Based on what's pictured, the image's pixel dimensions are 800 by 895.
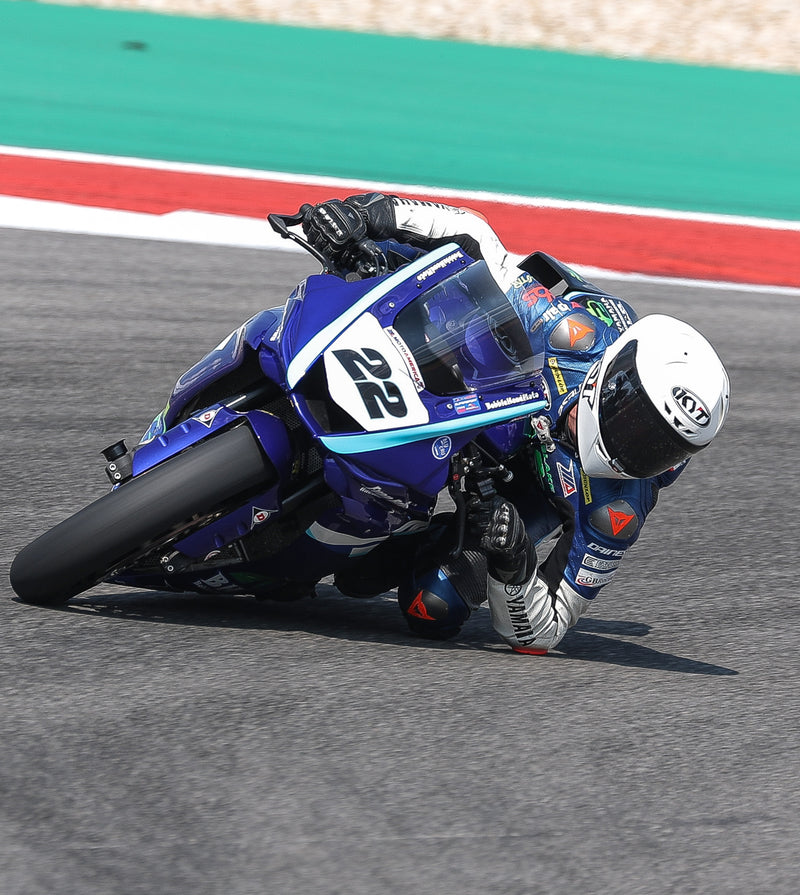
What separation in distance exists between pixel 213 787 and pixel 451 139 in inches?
373

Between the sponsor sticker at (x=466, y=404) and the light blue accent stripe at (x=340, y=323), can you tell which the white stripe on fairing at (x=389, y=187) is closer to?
Answer: the light blue accent stripe at (x=340, y=323)

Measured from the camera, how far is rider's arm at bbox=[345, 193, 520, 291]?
170 inches

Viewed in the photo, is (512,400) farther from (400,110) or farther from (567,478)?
(400,110)

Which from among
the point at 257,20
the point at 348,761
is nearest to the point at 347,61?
the point at 257,20

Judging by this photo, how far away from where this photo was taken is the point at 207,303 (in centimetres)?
796

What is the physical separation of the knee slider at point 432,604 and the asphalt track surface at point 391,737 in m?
0.08

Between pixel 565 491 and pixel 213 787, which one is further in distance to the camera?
pixel 565 491

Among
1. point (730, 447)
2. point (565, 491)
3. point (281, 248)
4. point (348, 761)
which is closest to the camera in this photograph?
point (348, 761)

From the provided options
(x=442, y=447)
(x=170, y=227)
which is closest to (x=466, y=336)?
(x=442, y=447)

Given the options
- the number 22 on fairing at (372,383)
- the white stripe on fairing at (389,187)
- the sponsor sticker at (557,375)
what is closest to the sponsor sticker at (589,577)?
the sponsor sticker at (557,375)

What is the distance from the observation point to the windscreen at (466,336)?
12.3 ft

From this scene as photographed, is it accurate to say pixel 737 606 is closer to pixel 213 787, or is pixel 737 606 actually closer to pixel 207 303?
pixel 213 787

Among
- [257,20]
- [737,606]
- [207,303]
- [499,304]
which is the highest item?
[257,20]

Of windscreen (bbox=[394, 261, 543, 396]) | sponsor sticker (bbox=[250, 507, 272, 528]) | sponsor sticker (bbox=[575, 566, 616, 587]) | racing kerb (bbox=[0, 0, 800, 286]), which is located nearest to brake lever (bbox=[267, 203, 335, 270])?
windscreen (bbox=[394, 261, 543, 396])
